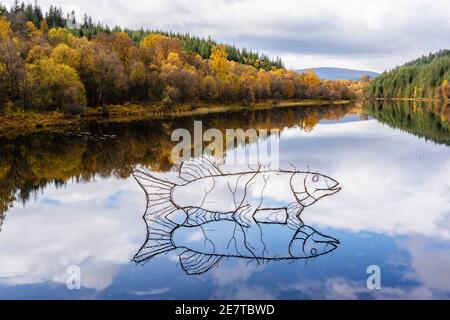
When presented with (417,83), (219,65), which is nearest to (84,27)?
(219,65)

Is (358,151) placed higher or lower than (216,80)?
lower

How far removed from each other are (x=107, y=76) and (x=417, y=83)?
123087 mm

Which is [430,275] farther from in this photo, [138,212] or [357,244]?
[138,212]

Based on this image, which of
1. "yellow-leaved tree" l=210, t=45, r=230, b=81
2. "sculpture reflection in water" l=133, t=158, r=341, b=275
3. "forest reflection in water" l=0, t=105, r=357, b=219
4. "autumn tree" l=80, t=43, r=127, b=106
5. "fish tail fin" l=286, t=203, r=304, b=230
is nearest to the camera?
"sculpture reflection in water" l=133, t=158, r=341, b=275

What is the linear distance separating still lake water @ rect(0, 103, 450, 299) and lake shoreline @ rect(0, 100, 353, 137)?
53.7ft

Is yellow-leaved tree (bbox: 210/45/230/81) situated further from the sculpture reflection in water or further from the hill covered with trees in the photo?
the sculpture reflection in water

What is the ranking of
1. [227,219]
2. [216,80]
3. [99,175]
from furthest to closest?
1. [216,80]
2. [99,175]
3. [227,219]

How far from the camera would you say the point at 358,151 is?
3130 centimetres

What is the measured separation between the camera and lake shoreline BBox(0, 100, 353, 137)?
4166cm

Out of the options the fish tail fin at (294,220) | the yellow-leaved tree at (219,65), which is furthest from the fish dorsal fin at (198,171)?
the yellow-leaved tree at (219,65)

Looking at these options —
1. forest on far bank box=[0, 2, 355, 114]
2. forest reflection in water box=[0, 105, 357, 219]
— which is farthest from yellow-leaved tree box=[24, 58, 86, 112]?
forest reflection in water box=[0, 105, 357, 219]

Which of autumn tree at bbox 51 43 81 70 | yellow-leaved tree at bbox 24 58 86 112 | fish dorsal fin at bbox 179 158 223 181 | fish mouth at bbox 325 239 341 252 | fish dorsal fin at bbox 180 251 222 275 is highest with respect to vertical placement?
autumn tree at bbox 51 43 81 70
